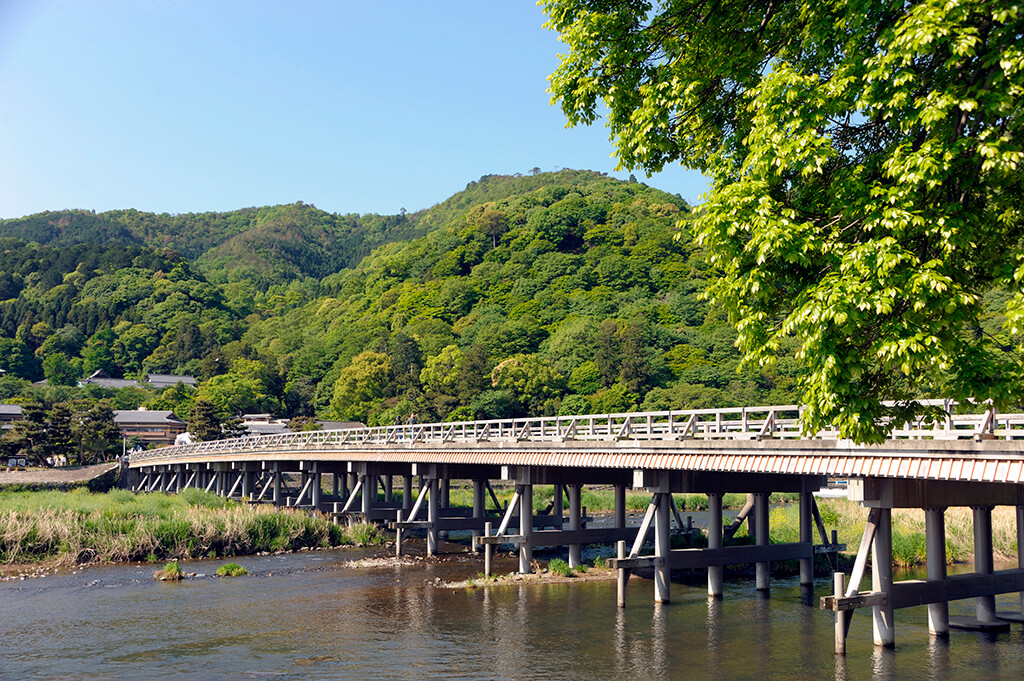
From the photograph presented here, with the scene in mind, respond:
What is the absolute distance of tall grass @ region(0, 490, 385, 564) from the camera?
40281 millimetres

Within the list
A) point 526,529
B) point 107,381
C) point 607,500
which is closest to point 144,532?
point 526,529

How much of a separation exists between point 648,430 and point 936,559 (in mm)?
9117

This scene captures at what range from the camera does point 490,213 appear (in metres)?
181

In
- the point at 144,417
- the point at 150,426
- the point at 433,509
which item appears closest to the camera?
the point at 433,509

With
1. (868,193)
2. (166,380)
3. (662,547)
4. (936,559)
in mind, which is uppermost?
(166,380)

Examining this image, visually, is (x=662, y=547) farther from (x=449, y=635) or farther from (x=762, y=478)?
(x=449, y=635)

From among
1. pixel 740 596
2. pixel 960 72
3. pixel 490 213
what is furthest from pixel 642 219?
pixel 960 72

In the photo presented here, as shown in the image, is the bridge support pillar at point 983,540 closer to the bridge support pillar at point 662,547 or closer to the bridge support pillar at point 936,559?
the bridge support pillar at point 936,559

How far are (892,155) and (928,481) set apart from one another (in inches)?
391

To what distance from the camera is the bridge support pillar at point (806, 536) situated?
98.0 feet

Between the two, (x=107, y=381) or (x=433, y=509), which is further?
(x=107, y=381)

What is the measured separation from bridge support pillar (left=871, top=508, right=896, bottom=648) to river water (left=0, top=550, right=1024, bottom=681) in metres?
0.48

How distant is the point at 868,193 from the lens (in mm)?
12930

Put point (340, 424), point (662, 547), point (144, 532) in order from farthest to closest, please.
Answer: point (340, 424) → point (144, 532) → point (662, 547)
